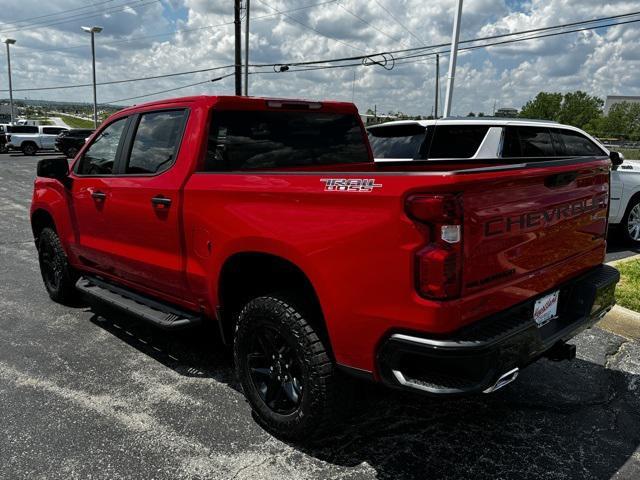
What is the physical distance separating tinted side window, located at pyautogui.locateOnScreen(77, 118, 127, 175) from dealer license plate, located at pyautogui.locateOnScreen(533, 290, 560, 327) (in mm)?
3274

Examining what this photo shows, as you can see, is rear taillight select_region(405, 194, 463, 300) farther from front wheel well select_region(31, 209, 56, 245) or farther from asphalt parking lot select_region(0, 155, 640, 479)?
front wheel well select_region(31, 209, 56, 245)

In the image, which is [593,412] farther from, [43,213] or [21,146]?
[21,146]

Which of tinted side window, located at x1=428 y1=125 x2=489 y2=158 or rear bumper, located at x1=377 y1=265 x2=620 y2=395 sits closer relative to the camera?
rear bumper, located at x1=377 y1=265 x2=620 y2=395

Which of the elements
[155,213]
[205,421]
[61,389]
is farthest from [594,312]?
[61,389]

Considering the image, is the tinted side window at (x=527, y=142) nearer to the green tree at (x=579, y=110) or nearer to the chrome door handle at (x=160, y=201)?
the chrome door handle at (x=160, y=201)

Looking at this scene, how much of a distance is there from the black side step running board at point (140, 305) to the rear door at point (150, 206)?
11cm

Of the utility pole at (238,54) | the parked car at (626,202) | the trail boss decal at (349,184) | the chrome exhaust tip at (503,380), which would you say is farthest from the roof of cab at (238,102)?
the utility pole at (238,54)

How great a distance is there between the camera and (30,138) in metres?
33.0

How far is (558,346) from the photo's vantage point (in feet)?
9.94

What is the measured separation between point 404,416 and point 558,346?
1.00m

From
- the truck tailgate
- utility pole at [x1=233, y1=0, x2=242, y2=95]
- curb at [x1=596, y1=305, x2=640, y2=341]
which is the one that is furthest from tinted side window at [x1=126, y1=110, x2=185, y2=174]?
utility pole at [x1=233, y1=0, x2=242, y2=95]

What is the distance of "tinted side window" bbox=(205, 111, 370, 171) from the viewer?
3504 mm

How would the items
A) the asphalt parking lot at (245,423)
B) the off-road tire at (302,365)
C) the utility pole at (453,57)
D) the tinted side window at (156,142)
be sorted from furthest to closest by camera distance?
1. the utility pole at (453,57)
2. the tinted side window at (156,142)
3. the asphalt parking lot at (245,423)
4. the off-road tire at (302,365)

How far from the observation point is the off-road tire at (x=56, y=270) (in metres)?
5.07
